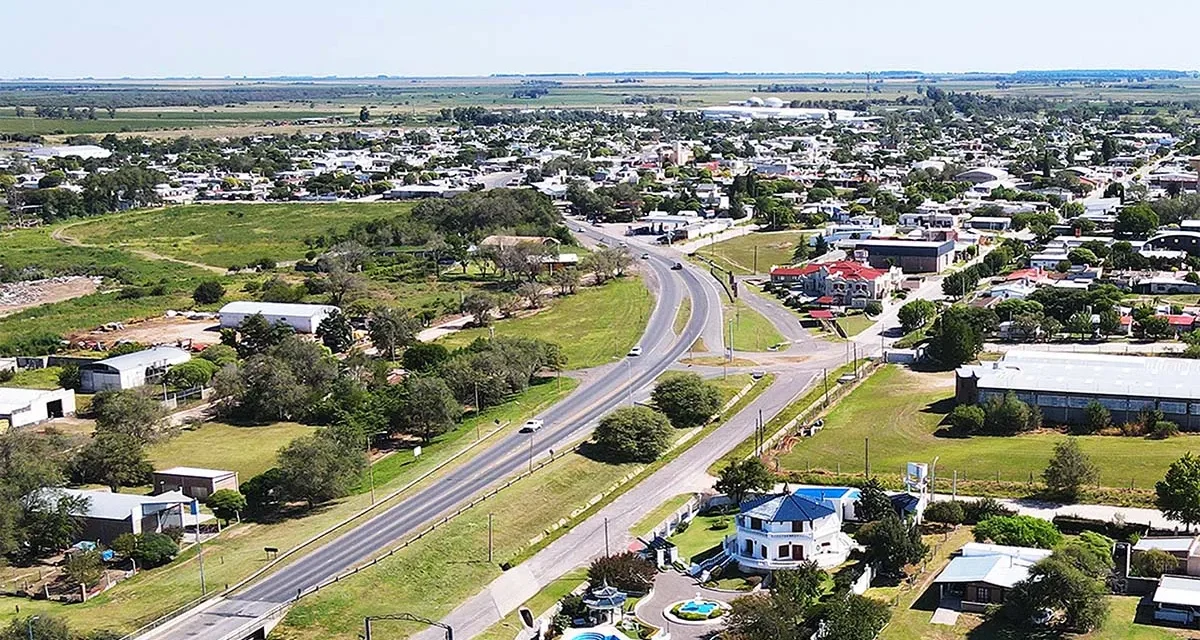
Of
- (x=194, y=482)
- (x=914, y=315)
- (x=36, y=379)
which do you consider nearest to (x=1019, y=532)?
(x=194, y=482)

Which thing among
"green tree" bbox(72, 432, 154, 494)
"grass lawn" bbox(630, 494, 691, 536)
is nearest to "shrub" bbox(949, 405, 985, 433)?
"grass lawn" bbox(630, 494, 691, 536)

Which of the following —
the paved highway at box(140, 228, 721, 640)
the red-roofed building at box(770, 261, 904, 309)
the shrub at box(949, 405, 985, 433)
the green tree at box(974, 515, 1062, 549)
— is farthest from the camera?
the red-roofed building at box(770, 261, 904, 309)

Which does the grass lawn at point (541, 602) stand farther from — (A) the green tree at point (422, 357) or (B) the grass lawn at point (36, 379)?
(B) the grass lawn at point (36, 379)

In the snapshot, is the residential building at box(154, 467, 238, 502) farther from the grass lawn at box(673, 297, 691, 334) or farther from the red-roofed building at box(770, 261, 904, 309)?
the red-roofed building at box(770, 261, 904, 309)

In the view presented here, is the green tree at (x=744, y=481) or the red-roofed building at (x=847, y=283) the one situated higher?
the red-roofed building at (x=847, y=283)

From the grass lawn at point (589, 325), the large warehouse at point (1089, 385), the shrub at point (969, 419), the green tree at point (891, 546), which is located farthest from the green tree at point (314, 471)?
the large warehouse at point (1089, 385)

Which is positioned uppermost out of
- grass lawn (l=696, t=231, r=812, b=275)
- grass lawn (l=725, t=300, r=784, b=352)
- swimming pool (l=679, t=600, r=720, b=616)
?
grass lawn (l=696, t=231, r=812, b=275)

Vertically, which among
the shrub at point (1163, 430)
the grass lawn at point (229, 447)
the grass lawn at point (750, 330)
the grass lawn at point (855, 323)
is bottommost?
the grass lawn at point (229, 447)
